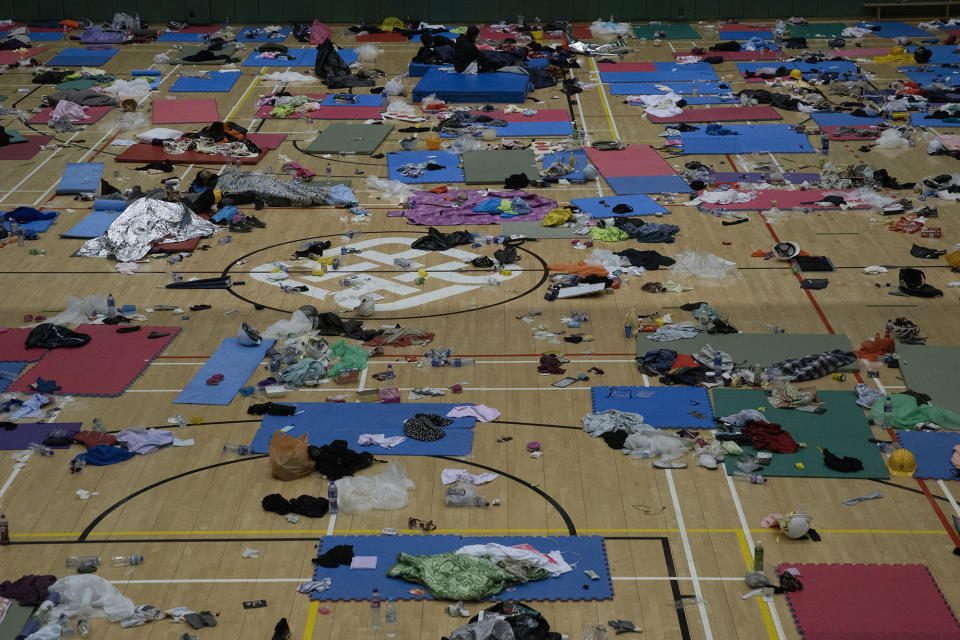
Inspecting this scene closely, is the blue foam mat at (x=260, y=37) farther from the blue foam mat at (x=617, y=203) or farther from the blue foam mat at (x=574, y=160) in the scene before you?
the blue foam mat at (x=617, y=203)

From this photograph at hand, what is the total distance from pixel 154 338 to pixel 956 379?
12819 millimetres

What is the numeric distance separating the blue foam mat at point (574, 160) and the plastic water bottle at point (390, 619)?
15.0 meters

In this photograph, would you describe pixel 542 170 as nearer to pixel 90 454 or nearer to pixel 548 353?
pixel 548 353

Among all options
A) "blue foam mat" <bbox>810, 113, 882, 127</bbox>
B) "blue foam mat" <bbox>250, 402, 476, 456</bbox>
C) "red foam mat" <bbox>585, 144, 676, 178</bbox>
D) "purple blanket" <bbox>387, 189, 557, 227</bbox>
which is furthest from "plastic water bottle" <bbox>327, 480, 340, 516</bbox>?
"blue foam mat" <bbox>810, 113, 882, 127</bbox>

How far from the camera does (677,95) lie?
3197 cm

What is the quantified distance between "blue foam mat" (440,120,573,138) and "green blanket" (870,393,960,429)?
47.4ft

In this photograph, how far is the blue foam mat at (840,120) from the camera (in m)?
29.2

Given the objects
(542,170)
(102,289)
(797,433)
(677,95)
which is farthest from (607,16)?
(797,433)

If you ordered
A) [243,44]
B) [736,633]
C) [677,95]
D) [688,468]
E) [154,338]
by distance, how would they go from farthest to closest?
[243,44], [677,95], [154,338], [688,468], [736,633]

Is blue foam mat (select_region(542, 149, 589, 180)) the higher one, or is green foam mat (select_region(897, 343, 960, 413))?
green foam mat (select_region(897, 343, 960, 413))

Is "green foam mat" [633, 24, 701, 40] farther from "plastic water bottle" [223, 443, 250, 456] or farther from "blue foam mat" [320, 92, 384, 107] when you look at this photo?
"plastic water bottle" [223, 443, 250, 456]

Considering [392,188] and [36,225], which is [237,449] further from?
[392,188]

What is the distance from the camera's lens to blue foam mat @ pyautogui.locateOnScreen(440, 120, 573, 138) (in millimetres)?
29062

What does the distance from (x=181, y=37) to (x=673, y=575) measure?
31551 mm
